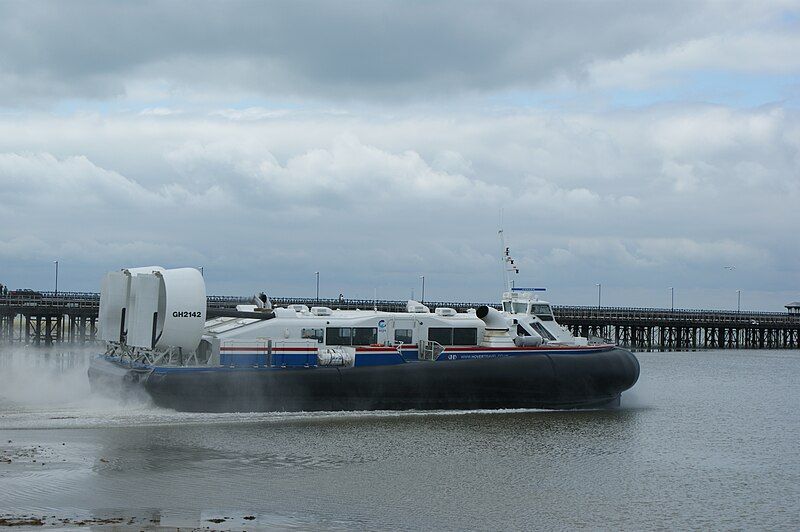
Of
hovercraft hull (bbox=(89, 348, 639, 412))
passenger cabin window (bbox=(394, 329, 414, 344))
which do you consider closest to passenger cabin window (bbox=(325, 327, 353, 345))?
hovercraft hull (bbox=(89, 348, 639, 412))

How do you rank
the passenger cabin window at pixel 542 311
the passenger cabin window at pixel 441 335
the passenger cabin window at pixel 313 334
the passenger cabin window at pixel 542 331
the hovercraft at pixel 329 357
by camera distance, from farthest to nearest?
the passenger cabin window at pixel 542 311 < the passenger cabin window at pixel 542 331 < the passenger cabin window at pixel 441 335 < the passenger cabin window at pixel 313 334 < the hovercraft at pixel 329 357

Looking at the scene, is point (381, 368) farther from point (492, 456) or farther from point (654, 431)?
point (654, 431)

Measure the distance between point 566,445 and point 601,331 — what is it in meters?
53.8

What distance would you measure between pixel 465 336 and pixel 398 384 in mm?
2782

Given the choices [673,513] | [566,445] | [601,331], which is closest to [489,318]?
[566,445]

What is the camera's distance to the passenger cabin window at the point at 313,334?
24.2 metres

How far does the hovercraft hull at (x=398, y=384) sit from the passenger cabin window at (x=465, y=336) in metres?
0.97

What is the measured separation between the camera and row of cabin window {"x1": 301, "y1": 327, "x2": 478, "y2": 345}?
80.4 ft

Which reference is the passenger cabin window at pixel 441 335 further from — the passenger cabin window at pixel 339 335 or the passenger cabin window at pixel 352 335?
the passenger cabin window at pixel 339 335

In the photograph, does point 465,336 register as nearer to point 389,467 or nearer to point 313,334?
point 313,334

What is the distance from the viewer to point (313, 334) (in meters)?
24.4

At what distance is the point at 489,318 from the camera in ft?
86.5

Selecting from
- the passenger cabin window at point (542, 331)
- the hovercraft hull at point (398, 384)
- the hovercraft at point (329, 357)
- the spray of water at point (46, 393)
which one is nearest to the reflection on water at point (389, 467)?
the spray of water at point (46, 393)

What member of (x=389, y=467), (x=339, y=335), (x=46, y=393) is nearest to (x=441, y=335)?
(x=339, y=335)
